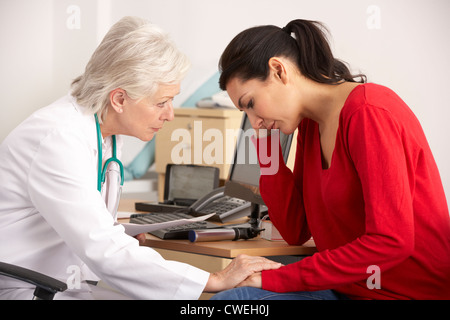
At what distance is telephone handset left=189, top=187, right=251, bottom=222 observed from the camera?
85.1 inches

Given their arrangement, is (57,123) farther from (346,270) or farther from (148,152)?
(148,152)

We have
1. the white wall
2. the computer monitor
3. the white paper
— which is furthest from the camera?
the white wall

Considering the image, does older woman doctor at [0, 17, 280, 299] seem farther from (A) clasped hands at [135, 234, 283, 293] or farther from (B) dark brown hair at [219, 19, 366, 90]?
(B) dark brown hair at [219, 19, 366, 90]

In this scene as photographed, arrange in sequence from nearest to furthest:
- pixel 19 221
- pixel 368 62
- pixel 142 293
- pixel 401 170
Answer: pixel 401 170
pixel 142 293
pixel 19 221
pixel 368 62

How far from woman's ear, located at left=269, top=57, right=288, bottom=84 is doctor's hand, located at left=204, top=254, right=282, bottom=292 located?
18.6 inches

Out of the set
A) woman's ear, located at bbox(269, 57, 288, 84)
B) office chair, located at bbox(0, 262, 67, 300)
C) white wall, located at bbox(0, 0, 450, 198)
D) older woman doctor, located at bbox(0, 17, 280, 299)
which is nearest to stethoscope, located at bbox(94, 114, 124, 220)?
older woman doctor, located at bbox(0, 17, 280, 299)

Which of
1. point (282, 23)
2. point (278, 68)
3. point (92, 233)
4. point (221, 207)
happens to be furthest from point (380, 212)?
point (282, 23)

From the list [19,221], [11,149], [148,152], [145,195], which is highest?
[11,149]

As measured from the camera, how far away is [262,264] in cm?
152

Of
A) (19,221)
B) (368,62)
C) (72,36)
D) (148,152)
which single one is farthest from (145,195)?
(19,221)

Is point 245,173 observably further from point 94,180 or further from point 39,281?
point 39,281

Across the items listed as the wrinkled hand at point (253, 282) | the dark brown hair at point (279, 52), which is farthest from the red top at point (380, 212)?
the dark brown hair at point (279, 52)

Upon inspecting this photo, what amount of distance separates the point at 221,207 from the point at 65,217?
88 centimetres
